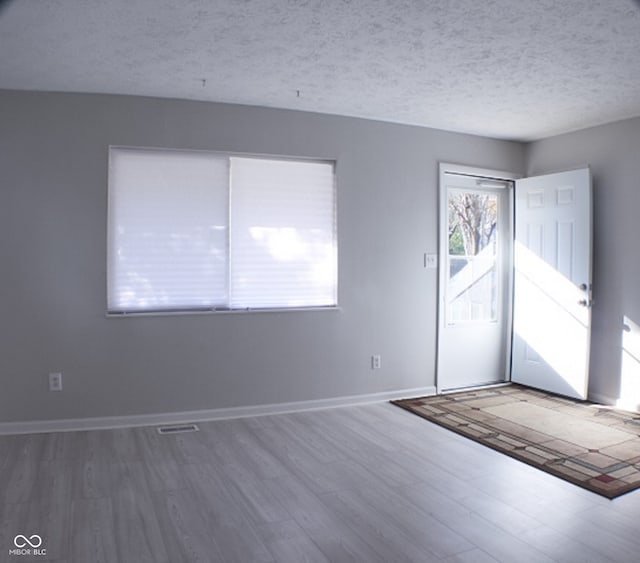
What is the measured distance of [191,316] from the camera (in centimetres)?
405

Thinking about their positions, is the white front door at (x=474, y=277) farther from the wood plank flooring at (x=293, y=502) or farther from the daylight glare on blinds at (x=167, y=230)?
the daylight glare on blinds at (x=167, y=230)

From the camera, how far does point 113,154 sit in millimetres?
3918

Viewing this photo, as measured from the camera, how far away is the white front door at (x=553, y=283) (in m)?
4.67

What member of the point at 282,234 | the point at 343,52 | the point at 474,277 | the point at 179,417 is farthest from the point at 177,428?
the point at 474,277

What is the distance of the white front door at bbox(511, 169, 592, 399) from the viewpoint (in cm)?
467

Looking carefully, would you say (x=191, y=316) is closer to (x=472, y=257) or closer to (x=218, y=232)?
(x=218, y=232)

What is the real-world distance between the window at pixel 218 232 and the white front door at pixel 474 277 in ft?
4.08

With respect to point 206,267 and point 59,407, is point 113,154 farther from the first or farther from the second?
point 59,407

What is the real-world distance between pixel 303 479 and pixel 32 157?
2.90 meters

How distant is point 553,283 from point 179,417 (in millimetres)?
3540

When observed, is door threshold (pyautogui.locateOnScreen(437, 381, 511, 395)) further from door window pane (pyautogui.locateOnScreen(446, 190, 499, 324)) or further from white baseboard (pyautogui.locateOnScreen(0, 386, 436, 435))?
door window pane (pyautogui.locateOnScreen(446, 190, 499, 324))

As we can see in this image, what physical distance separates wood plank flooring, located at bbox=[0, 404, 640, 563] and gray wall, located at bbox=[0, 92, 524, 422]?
0.42 meters

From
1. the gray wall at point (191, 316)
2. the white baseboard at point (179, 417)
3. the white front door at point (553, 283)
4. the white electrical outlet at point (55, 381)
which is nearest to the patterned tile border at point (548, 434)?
the white front door at point (553, 283)

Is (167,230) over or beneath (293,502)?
over
